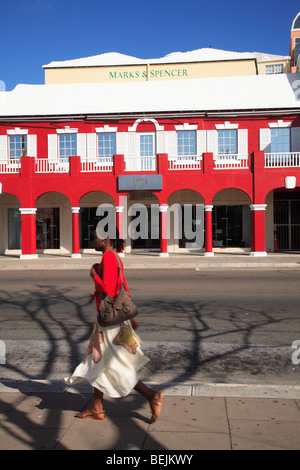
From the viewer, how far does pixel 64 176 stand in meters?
23.4

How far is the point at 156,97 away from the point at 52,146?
254 inches

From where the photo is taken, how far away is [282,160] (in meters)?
23.9

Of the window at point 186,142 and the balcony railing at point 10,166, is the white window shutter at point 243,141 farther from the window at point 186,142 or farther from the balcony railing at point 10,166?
the balcony railing at point 10,166

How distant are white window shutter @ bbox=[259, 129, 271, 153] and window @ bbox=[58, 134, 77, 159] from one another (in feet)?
32.5

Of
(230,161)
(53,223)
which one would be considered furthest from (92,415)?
(53,223)

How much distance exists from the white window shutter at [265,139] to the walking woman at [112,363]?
21.5 metres

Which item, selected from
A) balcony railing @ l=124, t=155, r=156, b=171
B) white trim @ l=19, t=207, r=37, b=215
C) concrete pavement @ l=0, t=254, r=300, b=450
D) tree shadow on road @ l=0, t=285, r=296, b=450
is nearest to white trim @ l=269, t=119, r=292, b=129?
balcony railing @ l=124, t=155, r=156, b=171

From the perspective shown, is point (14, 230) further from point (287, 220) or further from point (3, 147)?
point (287, 220)

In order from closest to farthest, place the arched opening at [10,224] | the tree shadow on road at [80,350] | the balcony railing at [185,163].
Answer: the tree shadow on road at [80,350] → the balcony railing at [185,163] → the arched opening at [10,224]

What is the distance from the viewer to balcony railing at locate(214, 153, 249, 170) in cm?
2291

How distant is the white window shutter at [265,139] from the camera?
79.8ft

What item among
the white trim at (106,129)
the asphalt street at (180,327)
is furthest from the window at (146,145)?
the asphalt street at (180,327)
